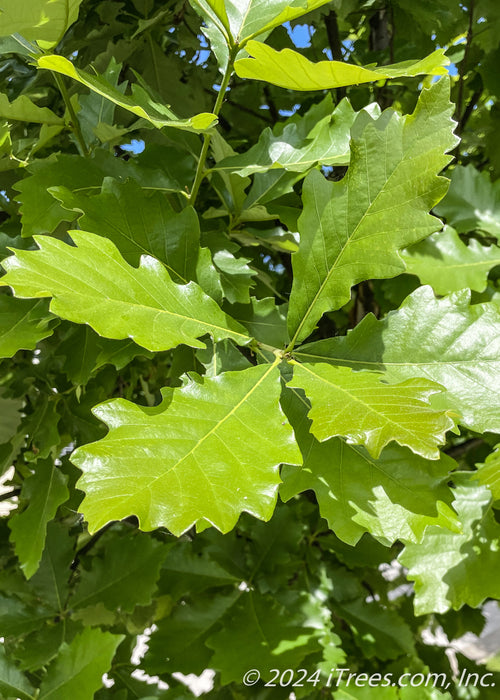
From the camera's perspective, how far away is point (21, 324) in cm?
65

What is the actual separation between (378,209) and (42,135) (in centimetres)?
42

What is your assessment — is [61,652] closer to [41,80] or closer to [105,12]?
[41,80]

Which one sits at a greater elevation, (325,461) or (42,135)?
(42,135)

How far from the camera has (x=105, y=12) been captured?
104 centimetres

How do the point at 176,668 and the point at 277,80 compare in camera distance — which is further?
the point at 176,668

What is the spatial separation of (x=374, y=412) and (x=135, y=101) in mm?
364

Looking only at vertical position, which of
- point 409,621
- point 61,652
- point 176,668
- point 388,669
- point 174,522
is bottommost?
point 409,621

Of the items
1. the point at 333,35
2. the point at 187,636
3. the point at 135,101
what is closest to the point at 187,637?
the point at 187,636

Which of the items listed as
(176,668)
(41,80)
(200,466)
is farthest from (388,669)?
(41,80)

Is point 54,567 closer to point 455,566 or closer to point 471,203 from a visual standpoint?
point 455,566

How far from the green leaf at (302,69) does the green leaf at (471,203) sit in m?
0.48

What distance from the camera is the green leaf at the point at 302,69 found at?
1.56 feet

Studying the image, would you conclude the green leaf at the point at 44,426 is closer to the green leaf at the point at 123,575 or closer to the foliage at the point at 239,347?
the foliage at the point at 239,347

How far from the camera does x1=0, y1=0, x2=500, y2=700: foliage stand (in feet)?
1.55
